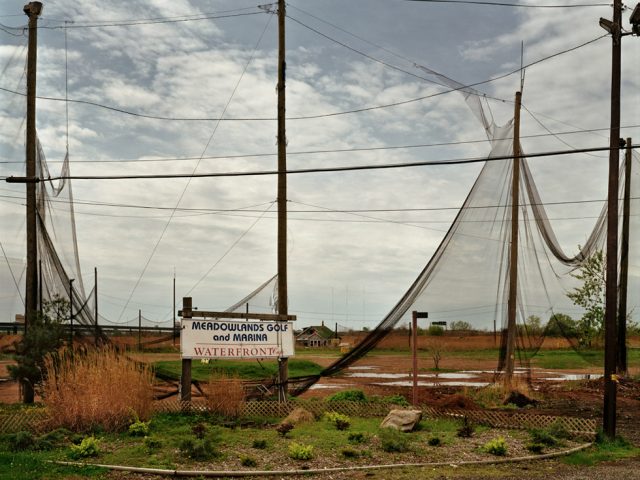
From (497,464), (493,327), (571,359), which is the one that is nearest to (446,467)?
(497,464)

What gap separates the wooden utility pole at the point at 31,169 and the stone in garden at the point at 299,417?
860 cm

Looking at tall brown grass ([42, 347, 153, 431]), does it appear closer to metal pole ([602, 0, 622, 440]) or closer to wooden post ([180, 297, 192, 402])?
wooden post ([180, 297, 192, 402])

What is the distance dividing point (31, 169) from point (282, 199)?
742 cm

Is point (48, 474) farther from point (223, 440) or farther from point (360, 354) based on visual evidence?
point (360, 354)

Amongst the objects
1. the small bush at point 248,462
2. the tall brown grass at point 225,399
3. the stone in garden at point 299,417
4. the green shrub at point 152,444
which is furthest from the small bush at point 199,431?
the tall brown grass at point 225,399

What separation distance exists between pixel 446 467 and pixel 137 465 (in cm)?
495

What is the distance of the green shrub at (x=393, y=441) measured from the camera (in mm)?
12539

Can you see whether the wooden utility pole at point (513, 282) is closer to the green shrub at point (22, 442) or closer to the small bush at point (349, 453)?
the small bush at point (349, 453)

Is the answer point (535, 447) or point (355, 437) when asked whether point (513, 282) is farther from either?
point (355, 437)

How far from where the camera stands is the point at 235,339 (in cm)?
1781

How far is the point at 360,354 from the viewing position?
57.7 ft

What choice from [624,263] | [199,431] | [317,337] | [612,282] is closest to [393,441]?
[199,431]

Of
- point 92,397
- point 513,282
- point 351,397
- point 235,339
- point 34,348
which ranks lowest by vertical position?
point 351,397

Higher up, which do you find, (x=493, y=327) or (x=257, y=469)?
(x=493, y=327)
